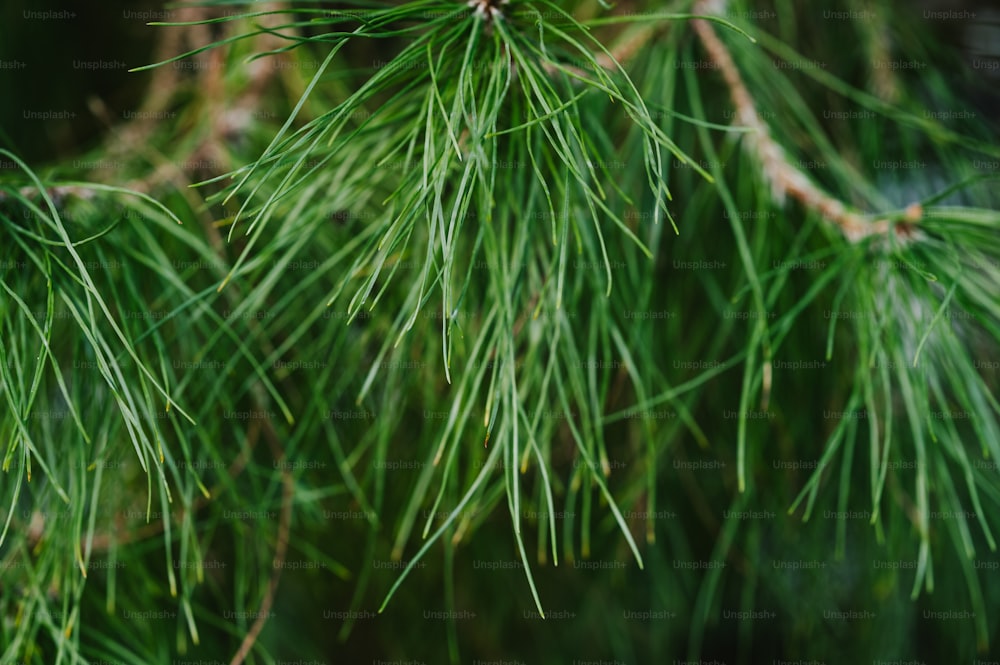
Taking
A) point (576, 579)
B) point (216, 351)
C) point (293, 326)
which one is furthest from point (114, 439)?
point (576, 579)

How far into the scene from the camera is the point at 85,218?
517mm

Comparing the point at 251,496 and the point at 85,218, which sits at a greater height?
the point at 85,218

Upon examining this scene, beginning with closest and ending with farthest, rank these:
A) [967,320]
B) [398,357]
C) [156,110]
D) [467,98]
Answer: [467,98], [398,357], [967,320], [156,110]

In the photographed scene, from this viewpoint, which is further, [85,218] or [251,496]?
[251,496]

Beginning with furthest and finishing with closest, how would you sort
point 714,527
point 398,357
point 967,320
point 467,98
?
point 714,527
point 967,320
point 398,357
point 467,98

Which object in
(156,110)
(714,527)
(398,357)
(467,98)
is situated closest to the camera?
(467,98)

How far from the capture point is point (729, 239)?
75 centimetres

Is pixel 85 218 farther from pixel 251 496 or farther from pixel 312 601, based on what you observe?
pixel 312 601

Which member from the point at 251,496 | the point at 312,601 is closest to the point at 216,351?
the point at 251,496

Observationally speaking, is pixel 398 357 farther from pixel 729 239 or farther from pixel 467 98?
pixel 729 239

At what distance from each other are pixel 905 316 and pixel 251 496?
2.06 ft

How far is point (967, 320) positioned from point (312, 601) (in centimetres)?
88

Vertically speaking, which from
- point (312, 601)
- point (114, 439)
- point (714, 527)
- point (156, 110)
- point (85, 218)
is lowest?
point (312, 601)

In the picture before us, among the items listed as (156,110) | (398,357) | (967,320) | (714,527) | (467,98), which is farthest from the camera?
(714,527)
